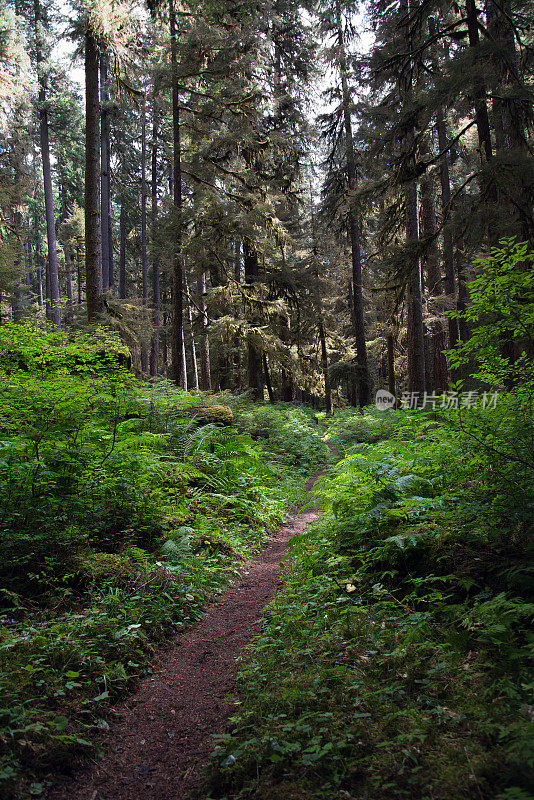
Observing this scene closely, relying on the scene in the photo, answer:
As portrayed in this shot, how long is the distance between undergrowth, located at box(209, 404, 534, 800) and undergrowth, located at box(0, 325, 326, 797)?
960 millimetres

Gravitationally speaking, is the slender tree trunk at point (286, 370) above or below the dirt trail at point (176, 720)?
above

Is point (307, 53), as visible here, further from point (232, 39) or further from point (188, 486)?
point (188, 486)

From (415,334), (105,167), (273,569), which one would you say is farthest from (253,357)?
(105,167)

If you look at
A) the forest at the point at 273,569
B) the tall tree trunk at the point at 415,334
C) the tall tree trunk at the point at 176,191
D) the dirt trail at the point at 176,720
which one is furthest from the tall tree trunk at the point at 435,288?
the dirt trail at the point at 176,720

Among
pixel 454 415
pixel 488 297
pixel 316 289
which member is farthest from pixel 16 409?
pixel 316 289

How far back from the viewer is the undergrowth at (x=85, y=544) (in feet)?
8.79

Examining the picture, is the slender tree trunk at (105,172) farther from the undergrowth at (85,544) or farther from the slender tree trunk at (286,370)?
the undergrowth at (85,544)

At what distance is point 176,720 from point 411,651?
5.42 feet

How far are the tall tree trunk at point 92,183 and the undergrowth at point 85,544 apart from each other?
448 cm

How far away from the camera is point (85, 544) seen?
14.8ft

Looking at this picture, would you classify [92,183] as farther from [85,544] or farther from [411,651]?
[411,651]

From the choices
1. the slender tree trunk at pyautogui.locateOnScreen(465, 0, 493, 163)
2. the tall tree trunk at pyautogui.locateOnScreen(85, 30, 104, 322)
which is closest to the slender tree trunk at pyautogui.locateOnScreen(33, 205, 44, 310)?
the tall tree trunk at pyautogui.locateOnScreen(85, 30, 104, 322)

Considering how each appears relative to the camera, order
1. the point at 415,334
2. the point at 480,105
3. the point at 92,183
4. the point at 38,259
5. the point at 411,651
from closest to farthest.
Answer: the point at 411,651, the point at 480,105, the point at 92,183, the point at 415,334, the point at 38,259
